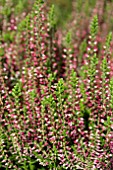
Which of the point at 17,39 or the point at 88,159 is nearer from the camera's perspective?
the point at 88,159

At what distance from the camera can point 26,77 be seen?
263 inches

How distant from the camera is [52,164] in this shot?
242 inches

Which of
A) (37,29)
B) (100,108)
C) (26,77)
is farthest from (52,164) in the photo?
(37,29)

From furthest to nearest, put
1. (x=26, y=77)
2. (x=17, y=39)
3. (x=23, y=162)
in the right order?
(x=17, y=39) < (x=26, y=77) < (x=23, y=162)

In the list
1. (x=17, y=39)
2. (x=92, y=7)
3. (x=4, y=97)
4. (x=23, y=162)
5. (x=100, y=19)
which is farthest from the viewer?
(x=92, y=7)

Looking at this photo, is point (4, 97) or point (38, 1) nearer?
point (4, 97)

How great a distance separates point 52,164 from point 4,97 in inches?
56.2

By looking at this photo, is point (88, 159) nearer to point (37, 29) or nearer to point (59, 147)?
point (59, 147)

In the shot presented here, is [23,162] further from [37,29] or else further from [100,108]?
[37,29]

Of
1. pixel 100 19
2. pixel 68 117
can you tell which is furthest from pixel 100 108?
pixel 100 19

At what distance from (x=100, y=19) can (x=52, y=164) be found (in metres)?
4.59

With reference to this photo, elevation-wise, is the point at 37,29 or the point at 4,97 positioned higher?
the point at 37,29

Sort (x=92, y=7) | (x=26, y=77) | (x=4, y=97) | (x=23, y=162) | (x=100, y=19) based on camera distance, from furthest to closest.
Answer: (x=92, y=7)
(x=100, y=19)
(x=26, y=77)
(x=23, y=162)
(x=4, y=97)

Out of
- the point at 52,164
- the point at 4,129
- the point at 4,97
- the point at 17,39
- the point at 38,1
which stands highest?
the point at 38,1
